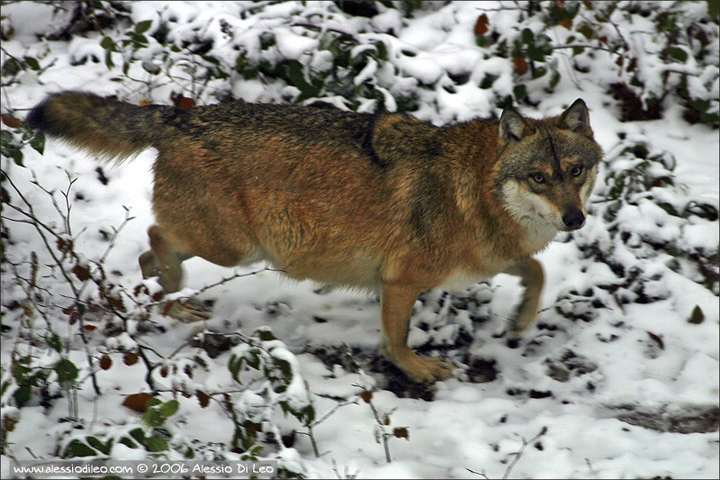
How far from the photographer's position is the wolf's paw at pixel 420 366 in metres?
4.55

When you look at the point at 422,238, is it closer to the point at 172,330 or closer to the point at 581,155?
the point at 581,155

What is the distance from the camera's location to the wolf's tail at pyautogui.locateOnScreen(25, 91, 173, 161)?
4547mm

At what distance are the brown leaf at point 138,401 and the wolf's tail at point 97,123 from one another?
1.81 metres

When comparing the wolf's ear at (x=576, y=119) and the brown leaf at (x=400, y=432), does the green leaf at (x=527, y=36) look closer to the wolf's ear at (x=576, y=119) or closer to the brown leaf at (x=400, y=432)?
the wolf's ear at (x=576, y=119)

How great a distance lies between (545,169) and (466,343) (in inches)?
59.4

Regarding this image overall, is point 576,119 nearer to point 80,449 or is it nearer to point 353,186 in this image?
point 353,186

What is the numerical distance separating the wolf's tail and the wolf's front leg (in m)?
2.02

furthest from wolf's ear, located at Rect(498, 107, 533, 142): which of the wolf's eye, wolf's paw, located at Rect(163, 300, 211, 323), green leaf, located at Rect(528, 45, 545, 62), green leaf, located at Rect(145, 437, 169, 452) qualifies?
green leaf, located at Rect(145, 437, 169, 452)

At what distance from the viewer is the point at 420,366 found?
4.58 m

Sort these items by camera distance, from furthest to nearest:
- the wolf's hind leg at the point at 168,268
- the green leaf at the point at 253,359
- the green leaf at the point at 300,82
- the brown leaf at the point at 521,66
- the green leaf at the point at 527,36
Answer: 1. the brown leaf at the point at 521,66
2. the green leaf at the point at 527,36
3. the green leaf at the point at 300,82
4. the wolf's hind leg at the point at 168,268
5. the green leaf at the point at 253,359

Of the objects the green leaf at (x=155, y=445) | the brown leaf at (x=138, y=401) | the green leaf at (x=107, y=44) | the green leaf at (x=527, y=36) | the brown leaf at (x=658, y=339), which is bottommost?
the brown leaf at (x=658, y=339)

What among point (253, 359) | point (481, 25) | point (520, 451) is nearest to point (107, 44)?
point (481, 25)

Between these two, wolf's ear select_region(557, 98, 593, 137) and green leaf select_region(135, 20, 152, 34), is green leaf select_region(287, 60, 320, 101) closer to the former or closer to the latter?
green leaf select_region(135, 20, 152, 34)

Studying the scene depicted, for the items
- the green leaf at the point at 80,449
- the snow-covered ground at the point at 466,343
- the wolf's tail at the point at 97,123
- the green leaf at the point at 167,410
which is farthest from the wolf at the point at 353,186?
the green leaf at the point at 80,449
